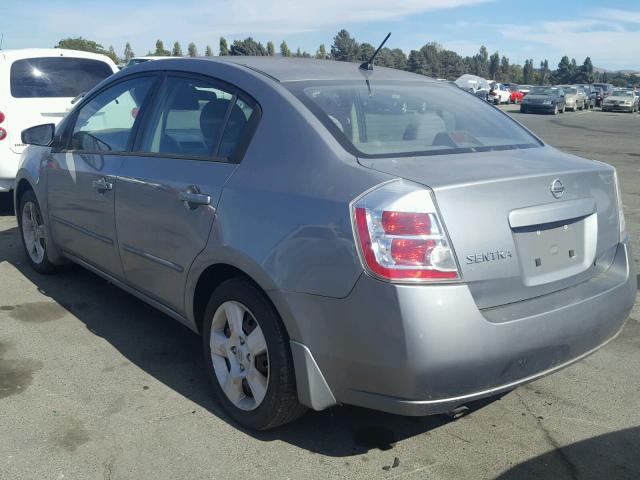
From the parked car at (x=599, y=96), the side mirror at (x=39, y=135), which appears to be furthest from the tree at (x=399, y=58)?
the side mirror at (x=39, y=135)

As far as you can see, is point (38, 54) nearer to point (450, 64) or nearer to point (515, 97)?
point (515, 97)

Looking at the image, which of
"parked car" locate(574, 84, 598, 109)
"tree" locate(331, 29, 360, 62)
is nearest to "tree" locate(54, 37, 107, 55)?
"tree" locate(331, 29, 360, 62)

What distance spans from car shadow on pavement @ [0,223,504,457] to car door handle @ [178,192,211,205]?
1.03 m

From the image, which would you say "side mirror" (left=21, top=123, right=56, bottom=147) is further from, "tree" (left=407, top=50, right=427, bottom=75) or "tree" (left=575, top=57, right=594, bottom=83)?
"tree" (left=575, top=57, right=594, bottom=83)

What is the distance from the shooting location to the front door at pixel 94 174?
4.06 metres

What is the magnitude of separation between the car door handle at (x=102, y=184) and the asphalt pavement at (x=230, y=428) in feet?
3.10

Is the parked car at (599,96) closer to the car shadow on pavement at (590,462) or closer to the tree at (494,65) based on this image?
the car shadow on pavement at (590,462)

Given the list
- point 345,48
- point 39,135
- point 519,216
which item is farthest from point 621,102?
point 519,216

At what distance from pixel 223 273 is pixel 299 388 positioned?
738mm

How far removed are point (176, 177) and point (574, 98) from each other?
47336 mm

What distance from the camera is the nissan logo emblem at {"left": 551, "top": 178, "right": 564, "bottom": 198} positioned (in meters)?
2.81

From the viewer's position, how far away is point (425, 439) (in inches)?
123

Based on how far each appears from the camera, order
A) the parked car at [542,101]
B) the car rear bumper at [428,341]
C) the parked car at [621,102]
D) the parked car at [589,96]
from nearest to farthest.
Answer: the car rear bumper at [428,341]
the parked car at [542,101]
the parked car at [621,102]
the parked car at [589,96]

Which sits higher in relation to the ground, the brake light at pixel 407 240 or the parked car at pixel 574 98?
the brake light at pixel 407 240
